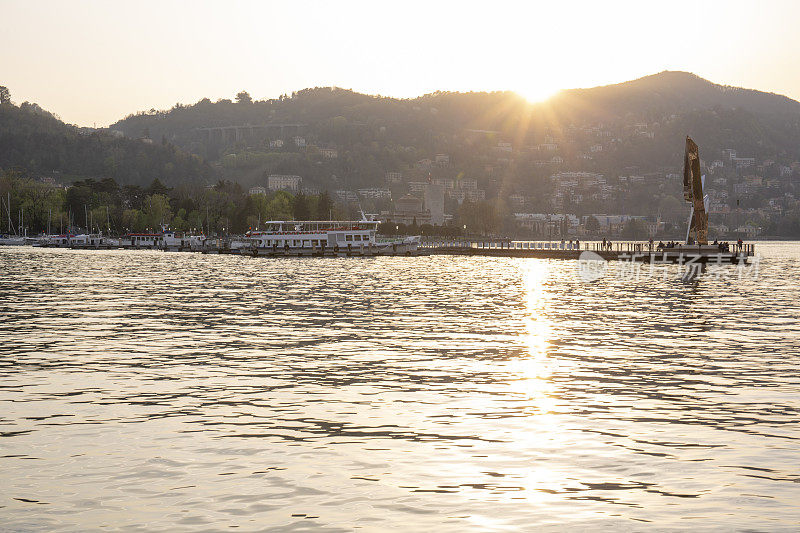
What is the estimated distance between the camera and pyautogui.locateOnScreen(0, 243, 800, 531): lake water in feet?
47.1

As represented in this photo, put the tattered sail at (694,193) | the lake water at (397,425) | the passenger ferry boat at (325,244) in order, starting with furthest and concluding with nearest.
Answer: the passenger ferry boat at (325,244) < the tattered sail at (694,193) < the lake water at (397,425)

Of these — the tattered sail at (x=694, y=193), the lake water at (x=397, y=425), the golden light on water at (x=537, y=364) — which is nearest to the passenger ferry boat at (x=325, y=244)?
the tattered sail at (x=694, y=193)

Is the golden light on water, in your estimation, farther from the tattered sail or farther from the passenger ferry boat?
the passenger ferry boat

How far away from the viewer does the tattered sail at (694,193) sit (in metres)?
164

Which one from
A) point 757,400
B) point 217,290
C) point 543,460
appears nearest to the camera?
point 543,460

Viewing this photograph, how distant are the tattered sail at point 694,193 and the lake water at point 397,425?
12346cm

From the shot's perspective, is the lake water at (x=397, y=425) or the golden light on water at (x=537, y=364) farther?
the golden light on water at (x=537, y=364)

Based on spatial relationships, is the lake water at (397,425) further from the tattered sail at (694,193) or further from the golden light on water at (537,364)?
the tattered sail at (694,193)

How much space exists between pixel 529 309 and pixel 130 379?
114 ft

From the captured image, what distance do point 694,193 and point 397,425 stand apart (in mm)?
A: 156790

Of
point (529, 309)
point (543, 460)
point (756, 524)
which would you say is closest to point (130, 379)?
point (543, 460)

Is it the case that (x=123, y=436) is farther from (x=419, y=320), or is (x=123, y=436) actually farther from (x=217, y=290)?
(x=217, y=290)

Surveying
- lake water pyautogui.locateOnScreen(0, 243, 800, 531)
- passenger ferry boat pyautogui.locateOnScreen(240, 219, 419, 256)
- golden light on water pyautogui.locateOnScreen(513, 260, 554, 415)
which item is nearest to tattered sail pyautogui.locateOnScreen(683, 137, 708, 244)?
passenger ferry boat pyautogui.locateOnScreen(240, 219, 419, 256)

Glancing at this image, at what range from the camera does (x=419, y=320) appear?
1940 inches
